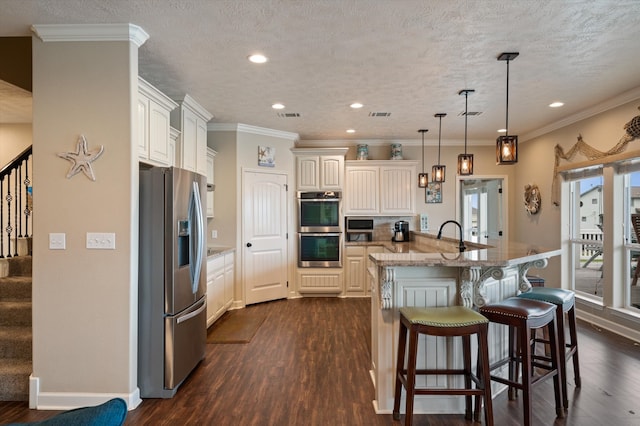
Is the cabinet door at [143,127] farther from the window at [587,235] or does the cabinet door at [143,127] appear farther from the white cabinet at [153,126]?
the window at [587,235]

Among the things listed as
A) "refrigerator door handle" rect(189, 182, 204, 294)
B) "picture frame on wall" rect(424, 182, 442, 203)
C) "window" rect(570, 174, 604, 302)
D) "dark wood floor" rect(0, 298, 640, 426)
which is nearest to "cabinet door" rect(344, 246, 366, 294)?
"picture frame on wall" rect(424, 182, 442, 203)

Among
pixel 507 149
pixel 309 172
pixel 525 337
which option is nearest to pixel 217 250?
pixel 309 172

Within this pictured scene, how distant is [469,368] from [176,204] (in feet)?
7.73

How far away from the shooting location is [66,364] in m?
2.57

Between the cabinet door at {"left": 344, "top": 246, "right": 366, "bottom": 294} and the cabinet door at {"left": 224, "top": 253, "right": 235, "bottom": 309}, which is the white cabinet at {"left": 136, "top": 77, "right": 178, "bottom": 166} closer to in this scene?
the cabinet door at {"left": 224, "top": 253, "right": 235, "bottom": 309}

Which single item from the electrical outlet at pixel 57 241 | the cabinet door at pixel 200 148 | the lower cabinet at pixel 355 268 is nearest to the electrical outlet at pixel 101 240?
the electrical outlet at pixel 57 241

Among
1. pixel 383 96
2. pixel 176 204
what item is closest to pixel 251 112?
pixel 383 96

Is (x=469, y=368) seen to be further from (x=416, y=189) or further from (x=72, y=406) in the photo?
(x=416, y=189)

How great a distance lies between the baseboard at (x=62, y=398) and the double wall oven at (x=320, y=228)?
11.8 ft

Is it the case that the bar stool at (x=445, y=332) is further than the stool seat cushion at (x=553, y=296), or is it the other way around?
the stool seat cushion at (x=553, y=296)

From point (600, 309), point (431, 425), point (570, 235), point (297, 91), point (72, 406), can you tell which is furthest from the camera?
point (570, 235)

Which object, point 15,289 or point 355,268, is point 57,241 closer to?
point 15,289

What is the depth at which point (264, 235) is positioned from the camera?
557 centimetres

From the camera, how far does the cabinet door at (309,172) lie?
595cm
